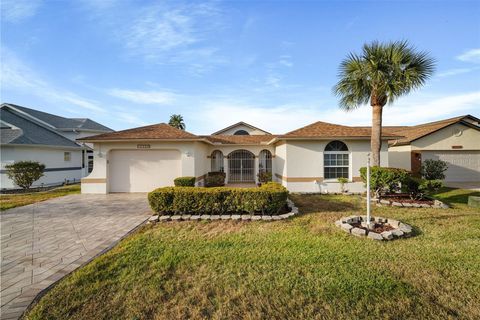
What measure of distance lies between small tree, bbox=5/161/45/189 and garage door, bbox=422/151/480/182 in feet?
93.0

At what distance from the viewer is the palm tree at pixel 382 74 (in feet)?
30.3

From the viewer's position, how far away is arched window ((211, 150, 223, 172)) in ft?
52.2

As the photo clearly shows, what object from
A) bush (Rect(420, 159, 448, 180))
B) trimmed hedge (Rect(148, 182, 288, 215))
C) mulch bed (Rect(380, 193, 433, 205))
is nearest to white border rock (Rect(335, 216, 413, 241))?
trimmed hedge (Rect(148, 182, 288, 215))

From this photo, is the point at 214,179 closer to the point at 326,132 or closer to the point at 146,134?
the point at 146,134

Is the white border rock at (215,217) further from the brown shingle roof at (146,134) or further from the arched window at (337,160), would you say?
the arched window at (337,160)

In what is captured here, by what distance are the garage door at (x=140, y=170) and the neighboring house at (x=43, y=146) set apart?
782 cm

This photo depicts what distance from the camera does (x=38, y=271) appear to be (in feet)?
12.4

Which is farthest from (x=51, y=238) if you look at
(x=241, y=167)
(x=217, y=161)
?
(x=241, y=167)

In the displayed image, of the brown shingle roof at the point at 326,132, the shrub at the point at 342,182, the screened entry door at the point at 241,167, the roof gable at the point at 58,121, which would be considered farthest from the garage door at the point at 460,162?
the roof gable at the point at 58,121

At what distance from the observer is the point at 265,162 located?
52.1 feet

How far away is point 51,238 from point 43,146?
45.7ft

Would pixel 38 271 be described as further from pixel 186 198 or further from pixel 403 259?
pixel 403 259

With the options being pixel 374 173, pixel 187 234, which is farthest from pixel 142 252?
pixel 374 173

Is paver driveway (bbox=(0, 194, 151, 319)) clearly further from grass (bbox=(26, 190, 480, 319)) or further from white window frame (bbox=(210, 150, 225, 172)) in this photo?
white window frame (bbox=(210, 150, 225, 172))
